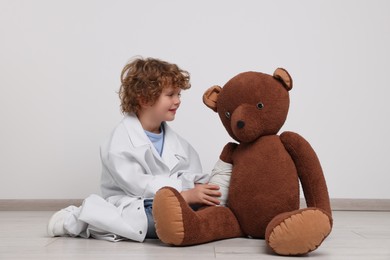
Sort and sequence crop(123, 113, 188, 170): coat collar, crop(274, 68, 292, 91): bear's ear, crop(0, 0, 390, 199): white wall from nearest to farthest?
crop(274, 68, 292, 91): bear's ear
crop(123, 113, 188, 170): coat collar
crop(0, 0, 390, 199): white wall

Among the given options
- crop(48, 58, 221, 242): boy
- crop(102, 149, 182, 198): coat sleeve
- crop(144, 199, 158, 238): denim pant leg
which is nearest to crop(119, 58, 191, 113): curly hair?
crop(48, 58, 221, 242): boy

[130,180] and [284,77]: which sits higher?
[284,77]

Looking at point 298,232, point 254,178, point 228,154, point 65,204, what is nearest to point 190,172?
point 228,154

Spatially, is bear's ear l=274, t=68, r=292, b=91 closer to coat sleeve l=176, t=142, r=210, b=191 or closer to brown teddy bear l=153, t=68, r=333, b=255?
brown teddy bear l=153, t=68, r=333, b=255

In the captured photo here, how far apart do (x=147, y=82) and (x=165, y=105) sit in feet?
0.28

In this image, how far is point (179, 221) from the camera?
52.4 inches

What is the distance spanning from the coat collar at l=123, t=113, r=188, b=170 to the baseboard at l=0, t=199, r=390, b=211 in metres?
0.67

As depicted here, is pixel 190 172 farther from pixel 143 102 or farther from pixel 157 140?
pixel 143 102

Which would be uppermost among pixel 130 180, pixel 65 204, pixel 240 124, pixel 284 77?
pixel 284 77

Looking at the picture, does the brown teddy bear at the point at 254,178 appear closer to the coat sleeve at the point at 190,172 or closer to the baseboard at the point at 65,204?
the coat sleeve at the point at 190,172

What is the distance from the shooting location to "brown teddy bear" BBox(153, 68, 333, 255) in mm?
1351

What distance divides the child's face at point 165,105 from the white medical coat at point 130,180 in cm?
6

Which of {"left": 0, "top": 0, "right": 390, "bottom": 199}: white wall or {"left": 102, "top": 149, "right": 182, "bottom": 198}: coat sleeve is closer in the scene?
{"left": 102, "top": 149, "right": 182, "bottom": 198}: coat sleeve

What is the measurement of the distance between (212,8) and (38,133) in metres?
0.85
